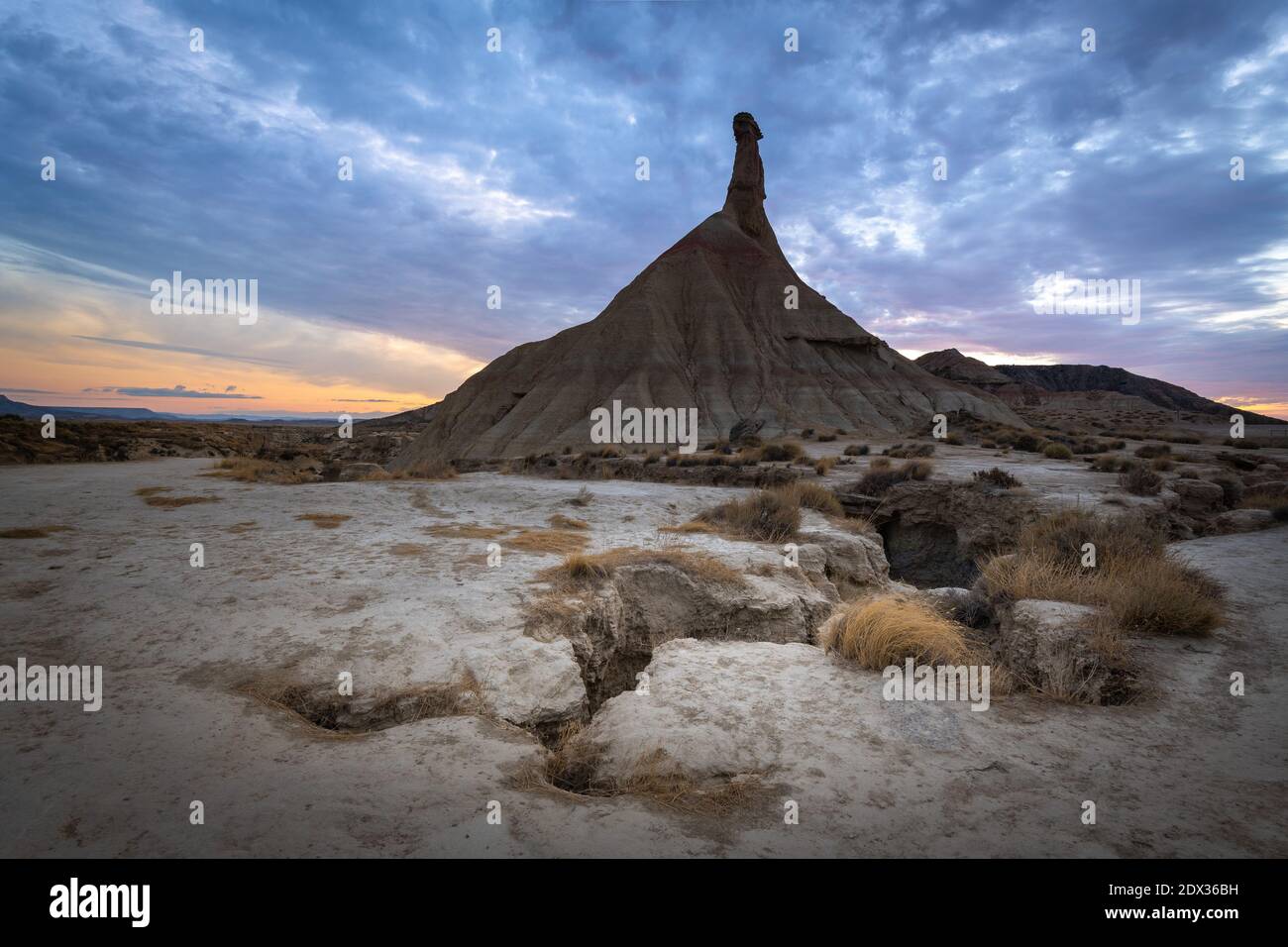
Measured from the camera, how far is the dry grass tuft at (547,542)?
7464 millimetres

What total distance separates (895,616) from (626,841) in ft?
10.0

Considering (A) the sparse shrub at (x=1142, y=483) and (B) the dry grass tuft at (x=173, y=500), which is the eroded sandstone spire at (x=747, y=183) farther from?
(B) the dry grass tuft at (x=173, y=500)

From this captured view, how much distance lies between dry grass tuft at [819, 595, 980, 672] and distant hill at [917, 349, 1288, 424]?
8057 centimetres

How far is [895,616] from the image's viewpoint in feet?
14.5

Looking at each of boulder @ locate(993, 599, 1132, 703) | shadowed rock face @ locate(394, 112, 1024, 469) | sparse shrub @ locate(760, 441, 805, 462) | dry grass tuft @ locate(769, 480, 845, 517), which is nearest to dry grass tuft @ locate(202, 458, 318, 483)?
dry grass tuft @ locate(769, 480, 845, 517)

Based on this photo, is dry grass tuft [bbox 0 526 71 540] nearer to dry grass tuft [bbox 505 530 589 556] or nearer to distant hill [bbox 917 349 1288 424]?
dry grass tuft [bbox 505 530 589 556]

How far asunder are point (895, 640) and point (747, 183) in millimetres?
66658

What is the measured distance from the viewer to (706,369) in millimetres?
44531

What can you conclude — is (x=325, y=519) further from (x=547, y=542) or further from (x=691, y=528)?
(x=691, y=528)


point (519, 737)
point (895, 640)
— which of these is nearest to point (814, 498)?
point (895, 640)
